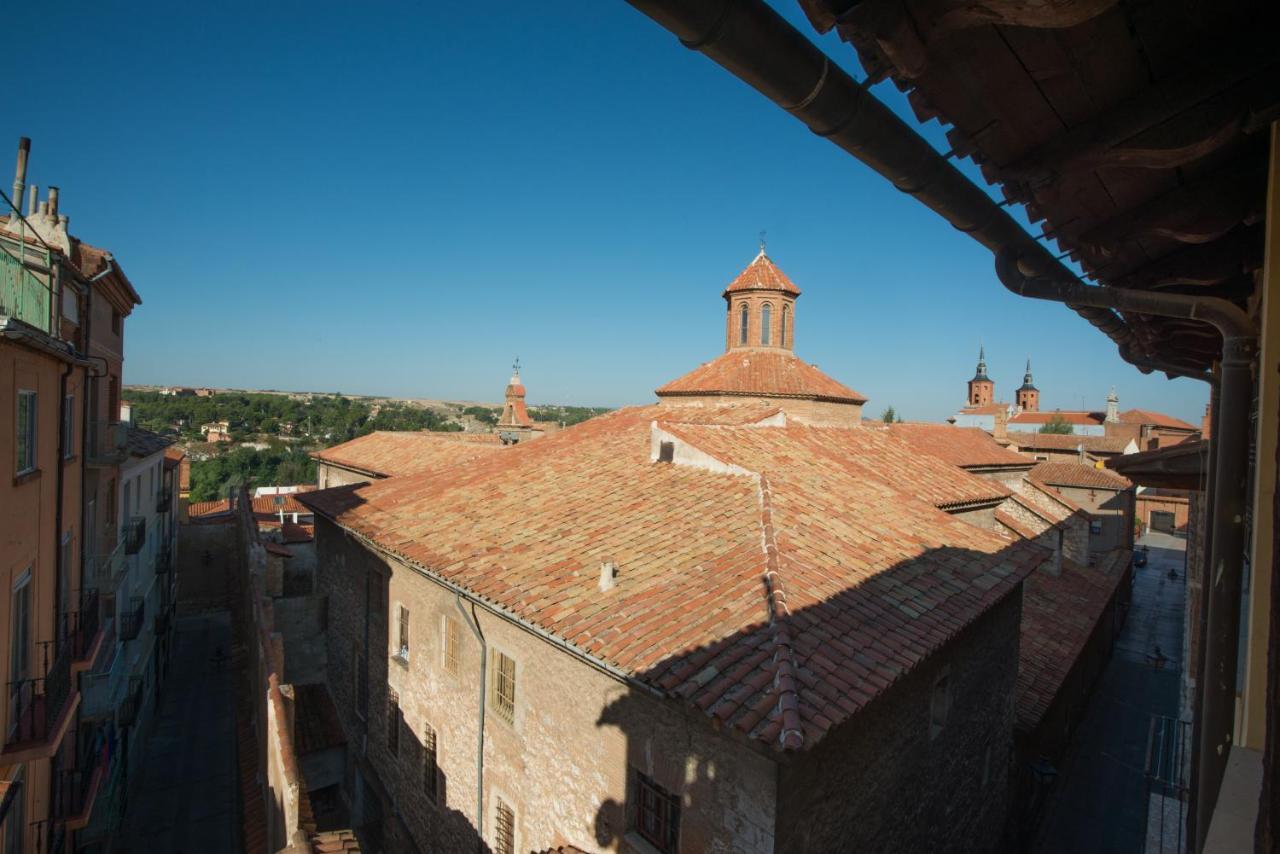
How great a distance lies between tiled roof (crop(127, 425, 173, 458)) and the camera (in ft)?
54.0

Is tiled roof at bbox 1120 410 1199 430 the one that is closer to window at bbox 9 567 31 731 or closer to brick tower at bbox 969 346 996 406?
brick tower at bbox 969 346 996 406

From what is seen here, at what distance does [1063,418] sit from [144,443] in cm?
8455

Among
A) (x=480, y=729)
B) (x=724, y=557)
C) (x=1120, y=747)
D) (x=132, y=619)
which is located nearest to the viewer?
(x=724, y=557)

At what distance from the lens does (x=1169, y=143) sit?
256 centimetres

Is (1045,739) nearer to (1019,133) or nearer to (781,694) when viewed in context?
(781,694)

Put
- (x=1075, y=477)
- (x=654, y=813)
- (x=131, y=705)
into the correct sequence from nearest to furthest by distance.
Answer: (x=654, y=813), (x=131, y=705), (x=1075, y=477)

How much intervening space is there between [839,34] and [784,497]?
8230 millimetres

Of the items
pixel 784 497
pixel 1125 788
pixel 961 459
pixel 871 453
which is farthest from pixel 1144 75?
pixel 961 459

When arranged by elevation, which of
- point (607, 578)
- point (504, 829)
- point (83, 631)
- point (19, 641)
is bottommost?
point (504, 829)

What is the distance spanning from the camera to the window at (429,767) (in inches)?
421

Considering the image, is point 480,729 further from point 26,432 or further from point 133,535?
point 133,535

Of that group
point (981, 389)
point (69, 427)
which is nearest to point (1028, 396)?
point (981, 389)

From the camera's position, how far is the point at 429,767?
1082cm

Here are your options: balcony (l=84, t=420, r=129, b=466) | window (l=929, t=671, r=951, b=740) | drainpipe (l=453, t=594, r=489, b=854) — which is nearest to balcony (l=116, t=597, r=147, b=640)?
balcony (l=84, t=420, r=129, b=466)
